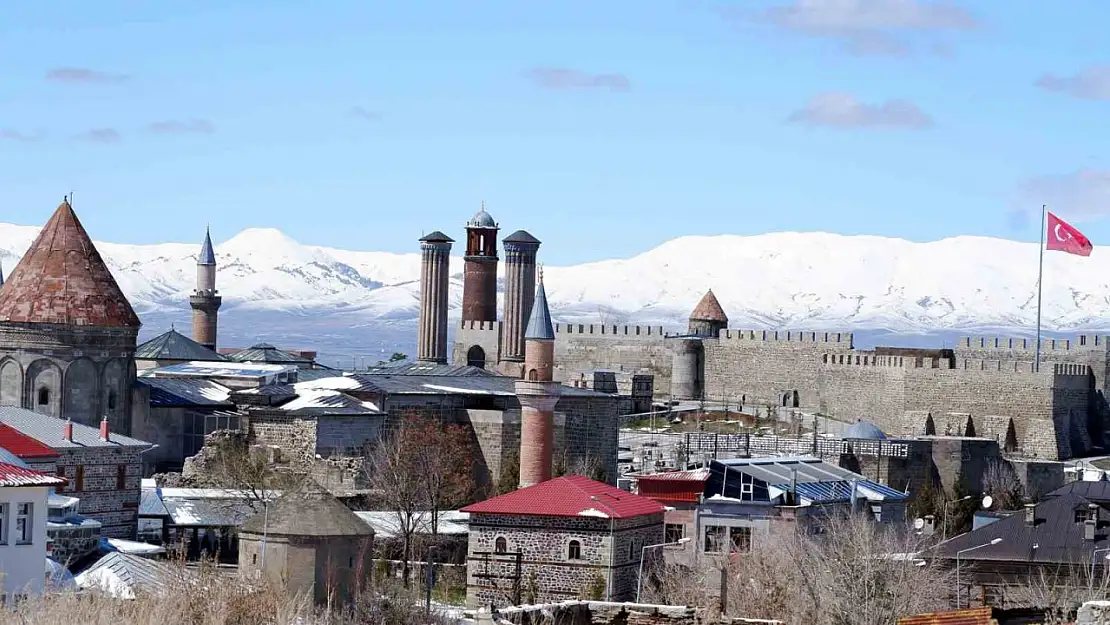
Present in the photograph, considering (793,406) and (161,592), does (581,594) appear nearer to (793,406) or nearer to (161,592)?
(161,592)

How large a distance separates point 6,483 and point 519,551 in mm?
12033

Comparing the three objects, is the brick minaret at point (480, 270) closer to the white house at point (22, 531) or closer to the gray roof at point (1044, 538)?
the gray roof at point (1044, 538)

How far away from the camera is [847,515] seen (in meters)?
44.5

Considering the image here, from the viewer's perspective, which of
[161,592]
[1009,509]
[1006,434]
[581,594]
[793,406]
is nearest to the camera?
[161,592]

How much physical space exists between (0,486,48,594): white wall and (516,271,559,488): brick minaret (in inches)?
843

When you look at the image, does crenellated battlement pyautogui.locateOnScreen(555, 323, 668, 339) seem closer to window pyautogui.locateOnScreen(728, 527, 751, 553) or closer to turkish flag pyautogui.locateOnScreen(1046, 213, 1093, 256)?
turkish flag pyautogui.locateOnScreen(1046, 213, 1093, 256)

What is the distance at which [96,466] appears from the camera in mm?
42438

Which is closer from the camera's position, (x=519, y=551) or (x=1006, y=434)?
(x=519, y=551)

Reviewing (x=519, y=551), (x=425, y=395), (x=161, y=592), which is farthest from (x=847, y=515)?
(x=161, y=592)

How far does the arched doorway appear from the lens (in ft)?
269

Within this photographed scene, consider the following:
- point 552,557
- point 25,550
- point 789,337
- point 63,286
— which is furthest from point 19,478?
point 789,337

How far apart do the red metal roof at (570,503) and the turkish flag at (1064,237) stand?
28.4 metres

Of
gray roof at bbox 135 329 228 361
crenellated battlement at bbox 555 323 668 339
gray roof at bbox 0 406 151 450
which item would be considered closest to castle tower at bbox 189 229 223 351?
gray roof at bbox 135 329 228 361

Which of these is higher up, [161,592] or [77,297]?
[77,297]
